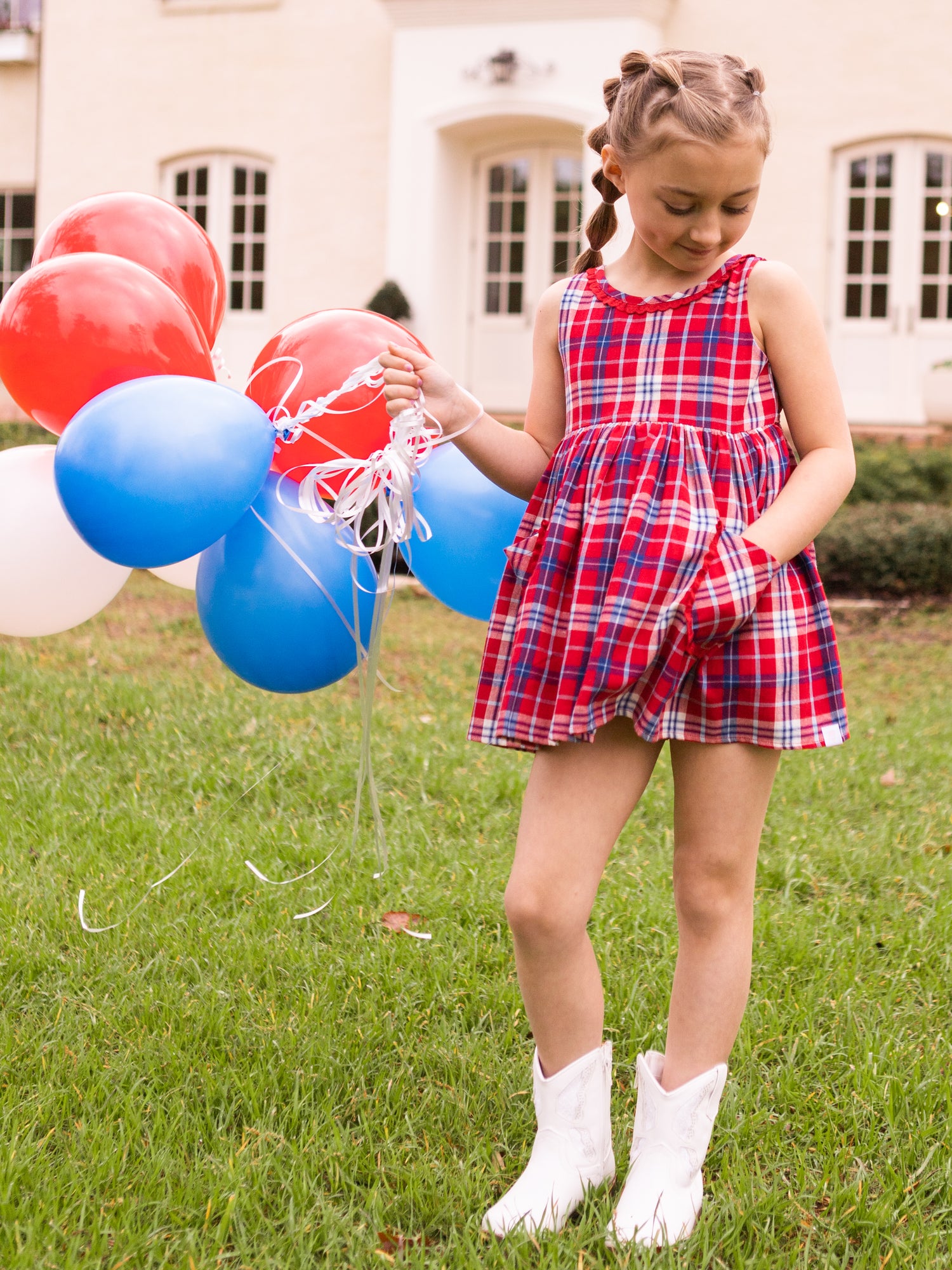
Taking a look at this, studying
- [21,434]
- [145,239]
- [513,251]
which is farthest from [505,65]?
[145,239]

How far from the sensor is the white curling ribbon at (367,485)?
1.95 metres

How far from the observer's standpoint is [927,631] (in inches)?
269

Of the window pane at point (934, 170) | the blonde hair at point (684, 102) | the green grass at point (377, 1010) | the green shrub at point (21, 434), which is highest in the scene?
the window pane at point (934, 170)

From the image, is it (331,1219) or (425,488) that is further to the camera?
(425,488)

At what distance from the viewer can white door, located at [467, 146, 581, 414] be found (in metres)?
11.5

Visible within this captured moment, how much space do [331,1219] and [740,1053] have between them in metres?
0.83

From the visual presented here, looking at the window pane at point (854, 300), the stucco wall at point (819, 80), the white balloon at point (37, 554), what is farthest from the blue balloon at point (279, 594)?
the window pane at point (854, 300)

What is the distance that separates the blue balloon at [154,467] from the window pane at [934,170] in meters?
10.1

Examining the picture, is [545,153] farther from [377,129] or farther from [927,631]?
[927,631]

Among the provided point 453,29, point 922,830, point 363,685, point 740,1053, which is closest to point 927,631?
point 922,830

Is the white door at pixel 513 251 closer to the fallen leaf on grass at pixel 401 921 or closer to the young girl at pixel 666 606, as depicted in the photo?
the fallen leaf on grass at pixel 401 921

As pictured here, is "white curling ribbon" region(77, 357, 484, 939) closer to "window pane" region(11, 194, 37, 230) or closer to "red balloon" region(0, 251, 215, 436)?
"red balloon" region(0, 251, 215, 436)

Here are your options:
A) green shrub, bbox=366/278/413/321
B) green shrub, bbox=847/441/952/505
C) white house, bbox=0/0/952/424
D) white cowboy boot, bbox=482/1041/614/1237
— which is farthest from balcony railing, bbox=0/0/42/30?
white cowboy boot, bbox=482/1041/614/1237

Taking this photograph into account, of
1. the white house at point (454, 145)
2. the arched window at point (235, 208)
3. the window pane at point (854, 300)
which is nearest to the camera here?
the white house at point (454, 145)
